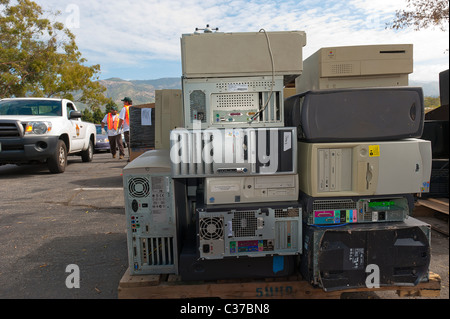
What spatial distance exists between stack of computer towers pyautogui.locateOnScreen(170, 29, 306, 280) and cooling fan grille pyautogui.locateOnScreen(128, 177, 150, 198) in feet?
0.96

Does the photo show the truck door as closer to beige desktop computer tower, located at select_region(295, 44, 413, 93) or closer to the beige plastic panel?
the beige plastic panel


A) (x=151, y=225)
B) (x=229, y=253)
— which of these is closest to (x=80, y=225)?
(x=151, y=225)

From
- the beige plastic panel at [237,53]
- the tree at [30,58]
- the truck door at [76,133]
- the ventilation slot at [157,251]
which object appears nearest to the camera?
the beige plastic panel at [237,53]

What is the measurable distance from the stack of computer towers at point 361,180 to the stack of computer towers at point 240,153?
15cm

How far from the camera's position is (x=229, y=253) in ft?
7.20

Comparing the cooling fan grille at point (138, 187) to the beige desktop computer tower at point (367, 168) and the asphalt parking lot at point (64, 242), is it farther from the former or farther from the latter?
the beige desktop computer tower at point (367, 168)

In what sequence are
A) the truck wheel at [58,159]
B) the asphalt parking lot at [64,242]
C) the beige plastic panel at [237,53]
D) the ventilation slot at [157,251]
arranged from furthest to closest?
1. the truck wheel at [58,159]
2. the asphalt parking lot at [64,242]
3. the ventilation slot at [157,251]
4. the beige plastic panel at [237,53]

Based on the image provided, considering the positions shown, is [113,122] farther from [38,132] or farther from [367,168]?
[367,168]

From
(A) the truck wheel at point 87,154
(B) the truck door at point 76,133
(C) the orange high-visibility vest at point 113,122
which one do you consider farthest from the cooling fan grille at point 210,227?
(A) the truck wheel at point 87,154

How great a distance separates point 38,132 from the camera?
267 inches

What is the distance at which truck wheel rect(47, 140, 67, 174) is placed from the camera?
716 cm

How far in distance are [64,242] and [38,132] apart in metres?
4.25

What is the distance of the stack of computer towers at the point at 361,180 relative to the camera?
2127 millimetres

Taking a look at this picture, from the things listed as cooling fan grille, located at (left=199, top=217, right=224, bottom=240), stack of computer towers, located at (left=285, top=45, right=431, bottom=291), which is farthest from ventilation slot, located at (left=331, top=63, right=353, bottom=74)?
cooling fan grille, located at (left=199, top=217, right=224, bottom=240)
